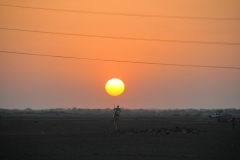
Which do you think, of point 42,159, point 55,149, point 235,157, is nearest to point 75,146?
point 55,149

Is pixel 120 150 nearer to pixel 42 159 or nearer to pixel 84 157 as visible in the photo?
pixel 84 157

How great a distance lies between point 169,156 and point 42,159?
7.75 m

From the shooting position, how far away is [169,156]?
25.6 metres

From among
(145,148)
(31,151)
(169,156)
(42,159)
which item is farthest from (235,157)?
(31,151)

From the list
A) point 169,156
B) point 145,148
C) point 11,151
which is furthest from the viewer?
point 145,148

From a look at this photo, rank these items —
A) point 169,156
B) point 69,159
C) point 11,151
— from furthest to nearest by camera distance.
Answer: point 11,151 → point 169,156 → point 69,159

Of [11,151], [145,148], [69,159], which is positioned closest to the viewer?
[69,159]

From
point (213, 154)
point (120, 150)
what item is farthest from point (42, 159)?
point (213, 154)

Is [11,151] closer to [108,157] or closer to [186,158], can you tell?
[108,157]

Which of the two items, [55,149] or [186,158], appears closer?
[186,158]

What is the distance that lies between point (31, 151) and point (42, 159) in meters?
4.14

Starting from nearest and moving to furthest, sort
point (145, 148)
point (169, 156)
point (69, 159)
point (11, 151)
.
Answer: point (69, 159), point (169, 156), point (11, 151), point (145, 148)

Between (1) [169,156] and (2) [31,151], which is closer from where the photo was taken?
(1) [169,156]

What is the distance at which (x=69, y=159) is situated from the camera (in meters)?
24.0
